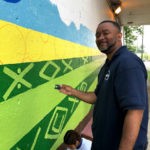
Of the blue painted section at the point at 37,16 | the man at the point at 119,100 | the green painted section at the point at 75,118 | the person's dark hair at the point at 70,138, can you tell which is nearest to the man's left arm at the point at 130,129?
the man at the point at 119,100

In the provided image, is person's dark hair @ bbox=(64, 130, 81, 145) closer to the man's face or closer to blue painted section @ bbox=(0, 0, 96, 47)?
blue painted section @ bbox=(0, 0, 96, 47)

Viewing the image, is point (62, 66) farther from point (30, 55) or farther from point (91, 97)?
point (30, 55)

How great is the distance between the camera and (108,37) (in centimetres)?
218

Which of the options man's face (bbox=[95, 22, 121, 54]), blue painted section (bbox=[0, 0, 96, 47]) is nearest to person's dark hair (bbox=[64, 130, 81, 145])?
blue painted section (bbox=[0, 0, 96, 47])

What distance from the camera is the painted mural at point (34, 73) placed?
203 centimetres

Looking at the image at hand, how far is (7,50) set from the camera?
6.59 ft

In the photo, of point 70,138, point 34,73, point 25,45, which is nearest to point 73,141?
point 70,138

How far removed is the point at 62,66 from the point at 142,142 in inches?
56.4

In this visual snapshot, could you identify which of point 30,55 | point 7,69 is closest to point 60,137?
point 30,55

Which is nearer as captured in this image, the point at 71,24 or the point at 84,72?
the point at 71,24

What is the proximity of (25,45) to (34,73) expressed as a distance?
0.28 meters

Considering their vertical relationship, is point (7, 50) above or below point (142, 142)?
above

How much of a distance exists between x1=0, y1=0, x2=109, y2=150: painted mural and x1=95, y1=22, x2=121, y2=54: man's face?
0.57 meters

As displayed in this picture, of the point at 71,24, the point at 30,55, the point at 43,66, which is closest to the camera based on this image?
the point at 30,55
